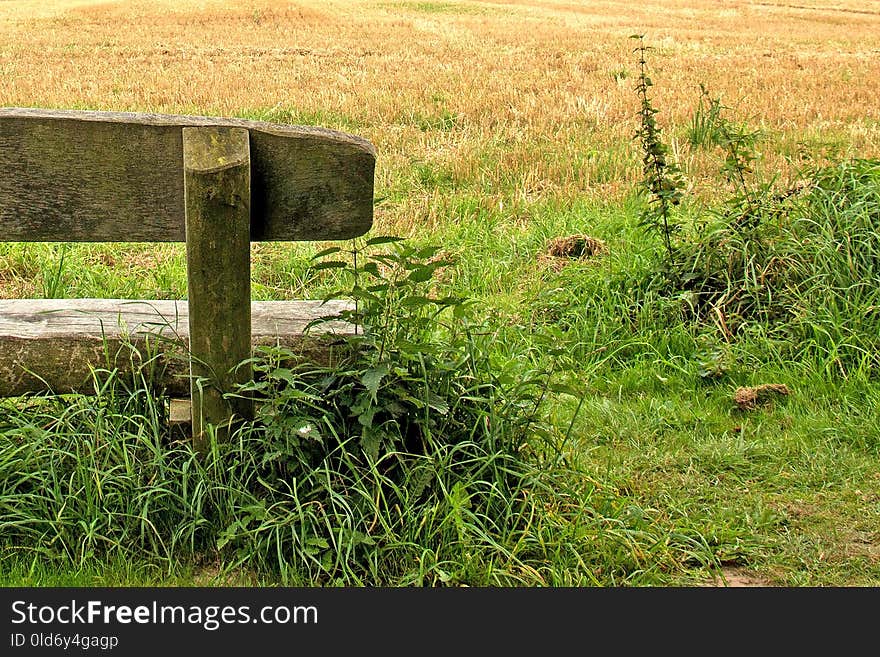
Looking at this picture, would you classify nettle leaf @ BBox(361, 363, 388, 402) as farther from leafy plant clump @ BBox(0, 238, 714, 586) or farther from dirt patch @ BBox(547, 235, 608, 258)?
dirt patch @ BBox(547, 235, 608, 258)

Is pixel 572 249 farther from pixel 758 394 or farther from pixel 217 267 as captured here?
pixel 217 267

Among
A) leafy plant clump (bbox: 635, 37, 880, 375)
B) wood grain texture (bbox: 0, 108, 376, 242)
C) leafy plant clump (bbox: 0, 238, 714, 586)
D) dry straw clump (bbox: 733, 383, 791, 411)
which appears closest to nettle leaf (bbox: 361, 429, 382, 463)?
leafy plant clump (bbox: 0, 238, 714, 586)

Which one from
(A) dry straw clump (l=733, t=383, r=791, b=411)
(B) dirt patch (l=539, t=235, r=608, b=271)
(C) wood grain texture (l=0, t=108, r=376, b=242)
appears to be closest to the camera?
(C) wood grain texture (l=0, t=108, r=376, b=242)

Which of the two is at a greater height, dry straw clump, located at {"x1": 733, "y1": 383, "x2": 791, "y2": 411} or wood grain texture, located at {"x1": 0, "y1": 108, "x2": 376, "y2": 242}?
wood grain texture, located at {"x1": 0, "y1": 108, "x2": 376, "y2": 242}

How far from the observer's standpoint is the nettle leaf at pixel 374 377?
299 cm

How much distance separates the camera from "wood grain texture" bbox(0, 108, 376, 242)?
2.62 m

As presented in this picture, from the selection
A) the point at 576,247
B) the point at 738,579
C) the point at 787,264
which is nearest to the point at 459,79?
the point at 576,247

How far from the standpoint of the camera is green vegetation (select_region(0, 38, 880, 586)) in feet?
9.73

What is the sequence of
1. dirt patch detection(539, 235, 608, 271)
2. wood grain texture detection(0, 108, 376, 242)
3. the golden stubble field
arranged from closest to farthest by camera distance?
wood grain texture detection(0, 108, 376, 242) → dirt patch detection(539, 235, 608, 271) → the golden stubble field

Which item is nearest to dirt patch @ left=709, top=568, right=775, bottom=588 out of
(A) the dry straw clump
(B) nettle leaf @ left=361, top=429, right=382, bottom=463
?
(B) nettle leaf @ left=361, top=429, right=382, bottom=463

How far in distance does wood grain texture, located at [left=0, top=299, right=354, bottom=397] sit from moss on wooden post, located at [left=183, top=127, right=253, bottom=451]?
0.18 meters

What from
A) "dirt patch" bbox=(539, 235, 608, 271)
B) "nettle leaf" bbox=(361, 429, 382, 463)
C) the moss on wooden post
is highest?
the moss on wooden post

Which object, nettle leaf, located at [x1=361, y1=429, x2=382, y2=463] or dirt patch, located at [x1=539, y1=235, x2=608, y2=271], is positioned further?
dirt patch, located at [x1=539, y1=235, x2=608, y2=271]

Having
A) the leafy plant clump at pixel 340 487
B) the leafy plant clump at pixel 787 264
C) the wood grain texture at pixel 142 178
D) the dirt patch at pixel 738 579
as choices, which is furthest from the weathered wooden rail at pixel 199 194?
the leafy plant clump at pixel 787 264
